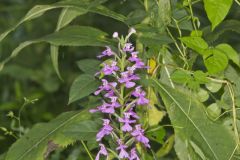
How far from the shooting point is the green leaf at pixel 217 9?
1310 millimetres

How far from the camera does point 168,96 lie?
140 centimetres

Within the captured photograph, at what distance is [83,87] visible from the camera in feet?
4.61

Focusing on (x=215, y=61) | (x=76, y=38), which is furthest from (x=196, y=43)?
(x=76, y=38)

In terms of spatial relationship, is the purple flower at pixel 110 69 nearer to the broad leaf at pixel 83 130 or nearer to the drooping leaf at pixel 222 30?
the broad leaf at pixel 83 130

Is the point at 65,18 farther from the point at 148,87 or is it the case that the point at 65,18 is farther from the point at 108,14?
the point at 148,87

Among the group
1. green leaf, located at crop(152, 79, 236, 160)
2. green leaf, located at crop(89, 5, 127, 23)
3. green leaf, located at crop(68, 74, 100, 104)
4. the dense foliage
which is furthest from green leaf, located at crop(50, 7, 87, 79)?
green leaf, located at crop(152, 79, 236, 160)

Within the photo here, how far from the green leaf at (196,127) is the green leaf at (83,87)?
146 millimetres

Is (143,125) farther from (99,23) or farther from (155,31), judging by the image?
(99,23)

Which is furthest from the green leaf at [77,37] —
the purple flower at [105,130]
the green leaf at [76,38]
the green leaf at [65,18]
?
the purple flower at [105,130]

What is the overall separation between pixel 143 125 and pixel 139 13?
0.94ft

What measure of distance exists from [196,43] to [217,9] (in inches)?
4.2

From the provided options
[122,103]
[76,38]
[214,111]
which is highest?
[76,38]

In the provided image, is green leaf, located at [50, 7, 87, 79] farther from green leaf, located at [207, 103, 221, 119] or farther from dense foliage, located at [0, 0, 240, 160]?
green leaf, located at [207, 103, 221, 119]

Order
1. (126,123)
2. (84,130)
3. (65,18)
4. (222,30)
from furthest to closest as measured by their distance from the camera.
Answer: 1. (65,18)
2. (222,30)
3. (84,130)
4. (126,123)
